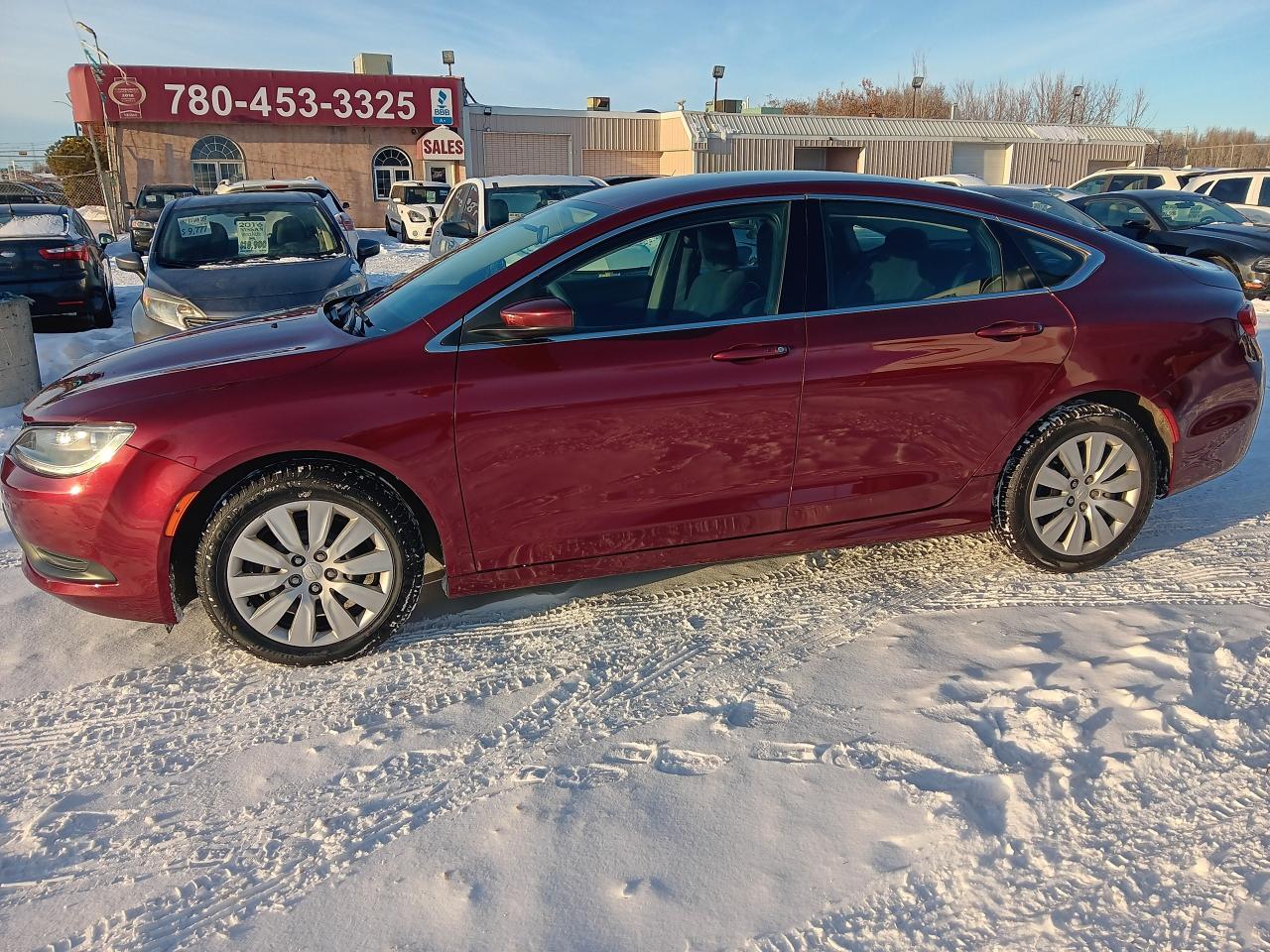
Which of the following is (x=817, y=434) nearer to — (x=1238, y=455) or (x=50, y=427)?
(x=1238, y=455)

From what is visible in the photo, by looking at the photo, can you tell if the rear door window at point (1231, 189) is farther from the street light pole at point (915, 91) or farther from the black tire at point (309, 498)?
the street light pole at point (915, 91)

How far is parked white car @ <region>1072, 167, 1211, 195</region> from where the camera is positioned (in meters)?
16.5

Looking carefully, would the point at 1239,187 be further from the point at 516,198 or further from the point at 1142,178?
the point at 516,198

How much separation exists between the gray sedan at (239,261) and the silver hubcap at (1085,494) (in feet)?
16.6

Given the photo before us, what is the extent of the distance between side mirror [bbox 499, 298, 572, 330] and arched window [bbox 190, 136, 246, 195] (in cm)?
3186

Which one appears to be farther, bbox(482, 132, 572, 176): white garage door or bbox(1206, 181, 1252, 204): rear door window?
bbox(482, 132, 572, 176): white garage door

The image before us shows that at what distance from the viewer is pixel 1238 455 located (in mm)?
4336

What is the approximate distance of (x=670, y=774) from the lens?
2.76 metres

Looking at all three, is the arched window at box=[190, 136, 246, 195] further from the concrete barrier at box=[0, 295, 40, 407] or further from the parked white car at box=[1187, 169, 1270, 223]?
the parked white car at box=[1187, 169, 1270, 223]

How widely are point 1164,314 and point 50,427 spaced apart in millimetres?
4451

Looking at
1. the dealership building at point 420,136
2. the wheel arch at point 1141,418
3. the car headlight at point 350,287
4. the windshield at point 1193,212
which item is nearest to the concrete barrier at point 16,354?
the car headlight at point 350,287

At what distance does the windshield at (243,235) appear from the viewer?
8.07 metres

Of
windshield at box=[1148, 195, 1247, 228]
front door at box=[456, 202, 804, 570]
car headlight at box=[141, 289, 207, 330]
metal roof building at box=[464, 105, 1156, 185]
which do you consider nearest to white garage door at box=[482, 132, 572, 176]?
metal roof building at box=[464, 105, 1156, 185]

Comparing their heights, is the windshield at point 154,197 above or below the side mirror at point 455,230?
above
